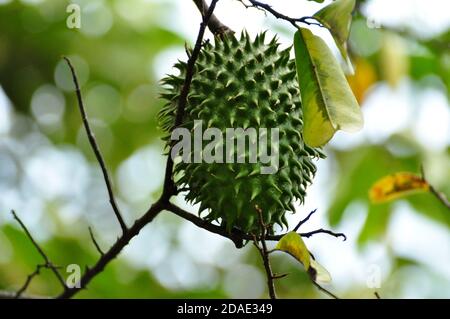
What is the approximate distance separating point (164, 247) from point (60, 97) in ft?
4.15

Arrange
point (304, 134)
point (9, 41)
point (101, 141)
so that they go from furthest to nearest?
1. point (101, 141)
2. point (9, 41)
3. point (304, 134)

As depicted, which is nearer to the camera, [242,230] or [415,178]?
[242,230]

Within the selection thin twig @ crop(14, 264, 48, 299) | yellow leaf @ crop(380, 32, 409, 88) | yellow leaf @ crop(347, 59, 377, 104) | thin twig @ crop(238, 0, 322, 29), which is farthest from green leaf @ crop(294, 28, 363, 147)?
yellow leaf @ crop(380, 32, 409, 88)

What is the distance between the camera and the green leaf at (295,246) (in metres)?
2.32

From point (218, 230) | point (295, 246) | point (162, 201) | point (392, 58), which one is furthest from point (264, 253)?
point (392, 58)

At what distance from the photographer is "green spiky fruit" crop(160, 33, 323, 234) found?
7.82 ft

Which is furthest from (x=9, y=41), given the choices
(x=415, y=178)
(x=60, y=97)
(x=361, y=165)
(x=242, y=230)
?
(x=242, y=230)

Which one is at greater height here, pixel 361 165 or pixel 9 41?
pixel 9 41

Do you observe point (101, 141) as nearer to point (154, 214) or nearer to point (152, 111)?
point (152, 111)

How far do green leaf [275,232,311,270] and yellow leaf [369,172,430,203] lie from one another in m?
1.03

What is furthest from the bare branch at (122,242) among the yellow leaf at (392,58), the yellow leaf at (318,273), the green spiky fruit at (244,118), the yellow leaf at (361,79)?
the yellow leaf at (392,58)

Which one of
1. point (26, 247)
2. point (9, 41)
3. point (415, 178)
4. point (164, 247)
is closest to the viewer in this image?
point (415, 178)

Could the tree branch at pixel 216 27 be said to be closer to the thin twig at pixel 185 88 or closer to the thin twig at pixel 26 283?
the thin twig at pixel 185 88

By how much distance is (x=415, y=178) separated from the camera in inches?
129
